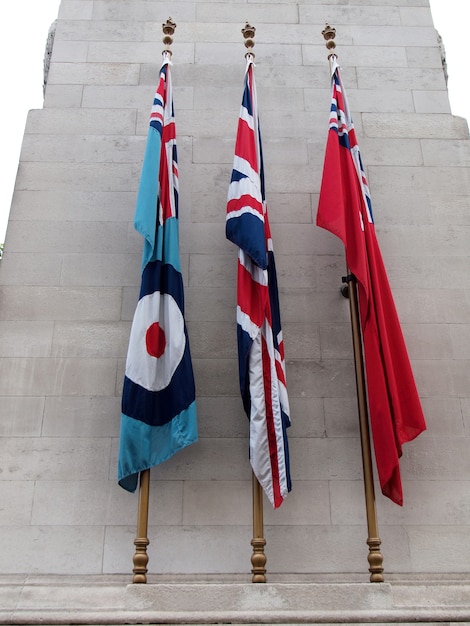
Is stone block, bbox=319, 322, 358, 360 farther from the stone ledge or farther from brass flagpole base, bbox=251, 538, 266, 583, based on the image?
the stone ledge

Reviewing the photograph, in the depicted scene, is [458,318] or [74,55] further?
[74,55]

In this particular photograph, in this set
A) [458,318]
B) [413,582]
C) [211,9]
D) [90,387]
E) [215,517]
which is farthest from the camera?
Result: [211,9]

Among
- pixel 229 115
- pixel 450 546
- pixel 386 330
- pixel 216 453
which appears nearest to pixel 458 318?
pixel 386 330

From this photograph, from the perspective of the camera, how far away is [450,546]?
5914 mm

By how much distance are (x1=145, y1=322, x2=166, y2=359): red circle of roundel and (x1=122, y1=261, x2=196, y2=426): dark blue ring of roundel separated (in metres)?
0.21

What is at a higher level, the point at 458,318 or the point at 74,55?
the point at 74,55

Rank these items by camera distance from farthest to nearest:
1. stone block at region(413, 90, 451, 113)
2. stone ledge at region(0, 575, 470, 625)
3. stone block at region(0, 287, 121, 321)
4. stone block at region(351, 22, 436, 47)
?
1. stone block at region(351, 22, 436, 47)
2. stone block at region(413, 90, 451, 113)
3. stone block at region(0, 287, 121, 321)
4. stone ledge at region(0, 575, 470, 625)

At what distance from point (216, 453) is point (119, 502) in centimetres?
95

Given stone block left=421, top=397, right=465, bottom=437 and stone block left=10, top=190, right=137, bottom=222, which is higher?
stone block left=10, top=190, right=137, bottom=222

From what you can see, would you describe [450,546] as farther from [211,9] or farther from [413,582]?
[211,9]

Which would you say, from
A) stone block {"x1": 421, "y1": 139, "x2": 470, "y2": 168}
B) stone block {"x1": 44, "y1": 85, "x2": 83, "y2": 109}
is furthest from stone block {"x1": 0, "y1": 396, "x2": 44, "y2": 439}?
stone block {"x1": 421, "y1": 139, "x2": 470, "y2": 168}

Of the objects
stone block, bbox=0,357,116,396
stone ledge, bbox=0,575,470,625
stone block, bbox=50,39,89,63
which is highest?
stone block, bbox=50,39,89,63

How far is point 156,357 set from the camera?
19.7 ft

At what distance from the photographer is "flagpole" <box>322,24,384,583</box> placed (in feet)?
17.6
